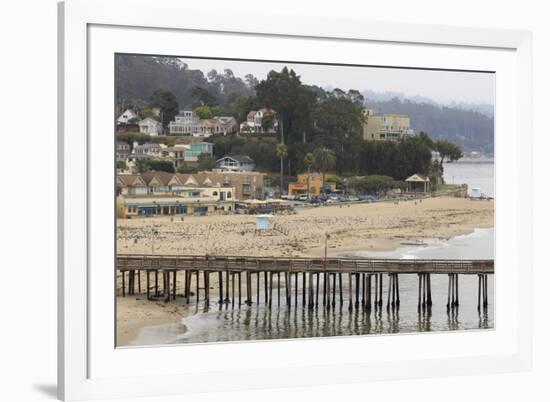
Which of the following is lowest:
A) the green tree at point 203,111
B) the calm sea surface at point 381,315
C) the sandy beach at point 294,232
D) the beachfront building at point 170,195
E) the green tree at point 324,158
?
the calm sea surface at point 381,315

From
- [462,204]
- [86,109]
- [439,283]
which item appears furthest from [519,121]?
[86,109]

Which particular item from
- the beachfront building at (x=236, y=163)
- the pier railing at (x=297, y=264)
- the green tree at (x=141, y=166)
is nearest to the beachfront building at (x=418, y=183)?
the pier railing at (x=297, y=264)

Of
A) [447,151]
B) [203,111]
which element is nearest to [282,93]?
[203,111]

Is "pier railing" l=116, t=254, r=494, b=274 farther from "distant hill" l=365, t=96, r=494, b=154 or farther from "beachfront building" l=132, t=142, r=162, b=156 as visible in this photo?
"distant hill" l=365, t=96, r=494, b=154

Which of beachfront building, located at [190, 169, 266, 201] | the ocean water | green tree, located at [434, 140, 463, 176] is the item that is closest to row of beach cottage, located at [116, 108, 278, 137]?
beachfront building, located at [190, 169, 266, 201]

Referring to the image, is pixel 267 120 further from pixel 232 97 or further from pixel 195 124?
pixel 195 124

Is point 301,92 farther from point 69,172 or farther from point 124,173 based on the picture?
point 69,172

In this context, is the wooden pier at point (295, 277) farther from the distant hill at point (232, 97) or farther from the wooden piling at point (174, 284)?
the distant hill at point (232, 97)
